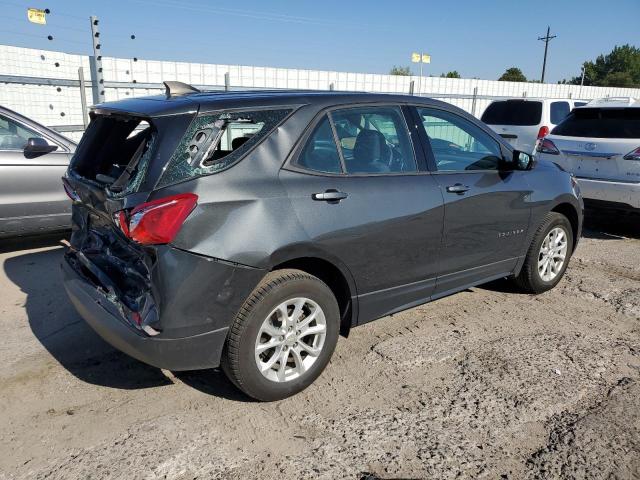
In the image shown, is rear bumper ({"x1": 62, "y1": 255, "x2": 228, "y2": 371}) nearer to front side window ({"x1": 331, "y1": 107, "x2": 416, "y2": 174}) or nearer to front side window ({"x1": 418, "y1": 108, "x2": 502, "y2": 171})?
front side window ({"x1": 331, "y1": 107, "x2": 416, "y2": 174})

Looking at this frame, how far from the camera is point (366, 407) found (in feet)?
9.96

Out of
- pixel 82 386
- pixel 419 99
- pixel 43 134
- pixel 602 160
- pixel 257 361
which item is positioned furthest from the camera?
pixel 602 160

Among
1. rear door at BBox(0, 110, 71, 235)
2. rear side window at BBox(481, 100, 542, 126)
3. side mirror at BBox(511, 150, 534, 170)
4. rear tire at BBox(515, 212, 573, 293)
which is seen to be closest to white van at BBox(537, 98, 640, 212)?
rear tire at BBox(515, 212, 573, 293)

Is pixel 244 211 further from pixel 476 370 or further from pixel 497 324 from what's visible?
pixel 497 324

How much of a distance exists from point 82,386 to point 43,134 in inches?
143

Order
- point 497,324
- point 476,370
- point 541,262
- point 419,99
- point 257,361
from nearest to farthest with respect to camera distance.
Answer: point 257,361 < point 476,370 < point 419,99 < point 497,324 < point 541,262

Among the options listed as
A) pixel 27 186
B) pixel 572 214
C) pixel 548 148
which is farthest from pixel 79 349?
pixel 548 148

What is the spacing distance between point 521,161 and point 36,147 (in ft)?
15.7

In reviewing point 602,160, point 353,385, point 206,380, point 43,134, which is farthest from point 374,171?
point 602,160

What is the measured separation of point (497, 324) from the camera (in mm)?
4230

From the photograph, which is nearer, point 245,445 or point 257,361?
point 245,445

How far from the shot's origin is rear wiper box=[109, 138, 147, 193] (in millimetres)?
2777

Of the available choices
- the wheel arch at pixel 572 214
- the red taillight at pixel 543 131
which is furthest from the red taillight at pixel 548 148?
the red taillight at pixel 543 131

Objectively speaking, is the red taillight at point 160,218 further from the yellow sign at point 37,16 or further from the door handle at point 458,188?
the yellow sign at point 37,16
